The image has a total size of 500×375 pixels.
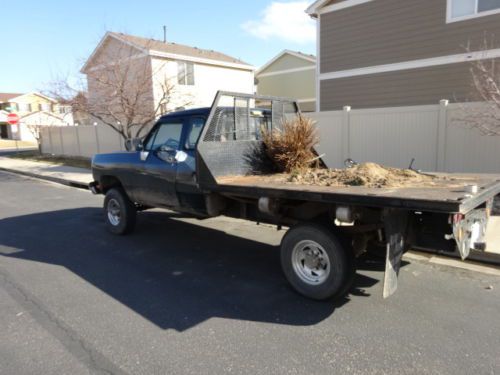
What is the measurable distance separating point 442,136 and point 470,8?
5169 mm

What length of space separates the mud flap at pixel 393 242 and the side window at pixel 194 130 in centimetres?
293

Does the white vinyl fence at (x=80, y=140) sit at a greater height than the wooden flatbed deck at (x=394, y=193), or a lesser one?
greater

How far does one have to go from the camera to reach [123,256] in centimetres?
551

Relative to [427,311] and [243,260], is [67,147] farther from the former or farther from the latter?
[427,311]

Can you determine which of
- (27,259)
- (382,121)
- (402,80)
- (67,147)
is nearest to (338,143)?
(382,121)

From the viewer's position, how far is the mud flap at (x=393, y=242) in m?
3.38

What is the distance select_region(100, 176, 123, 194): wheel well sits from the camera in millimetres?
6828

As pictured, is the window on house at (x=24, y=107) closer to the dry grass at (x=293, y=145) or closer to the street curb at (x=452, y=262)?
the dry grass at (x=293, y=145)

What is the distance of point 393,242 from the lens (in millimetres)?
3443

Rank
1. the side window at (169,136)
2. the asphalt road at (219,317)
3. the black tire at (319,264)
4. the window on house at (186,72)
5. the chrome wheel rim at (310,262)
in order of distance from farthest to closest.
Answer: the window on house at (186,72) < the side window at (169,136) < the chrome wheel rim at (310,262) < the black tire at (319,264) < the asphalt road at (219,317)

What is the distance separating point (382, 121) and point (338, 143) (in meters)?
1.41

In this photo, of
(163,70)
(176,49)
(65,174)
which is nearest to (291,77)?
(176,49)

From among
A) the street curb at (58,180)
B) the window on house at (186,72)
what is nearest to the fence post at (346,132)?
the street curb at (58,180)

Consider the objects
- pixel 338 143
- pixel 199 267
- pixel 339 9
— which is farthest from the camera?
pixel 339 9
